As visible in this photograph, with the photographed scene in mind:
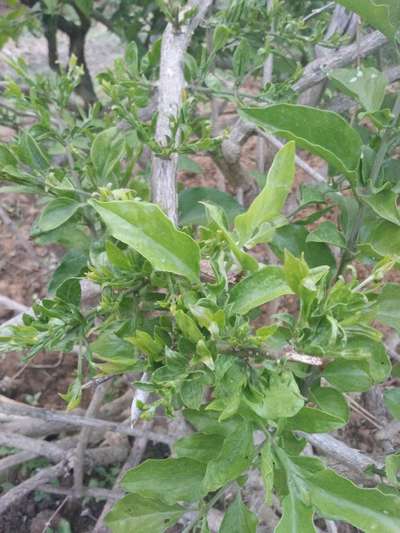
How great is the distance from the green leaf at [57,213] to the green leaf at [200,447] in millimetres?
369

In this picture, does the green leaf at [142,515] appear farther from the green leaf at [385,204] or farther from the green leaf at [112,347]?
the green leaf at [385,204]

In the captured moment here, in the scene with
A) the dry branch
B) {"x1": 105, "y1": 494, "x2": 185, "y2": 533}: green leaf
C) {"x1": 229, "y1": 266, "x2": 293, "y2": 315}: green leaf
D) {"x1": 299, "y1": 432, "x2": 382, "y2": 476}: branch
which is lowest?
the dry branch

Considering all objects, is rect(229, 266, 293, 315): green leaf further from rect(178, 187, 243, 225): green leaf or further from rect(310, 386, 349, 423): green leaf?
rect(178, 187, 243, 225): green leaf

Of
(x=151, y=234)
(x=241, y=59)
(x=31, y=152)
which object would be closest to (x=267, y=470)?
(x=151, y=234)

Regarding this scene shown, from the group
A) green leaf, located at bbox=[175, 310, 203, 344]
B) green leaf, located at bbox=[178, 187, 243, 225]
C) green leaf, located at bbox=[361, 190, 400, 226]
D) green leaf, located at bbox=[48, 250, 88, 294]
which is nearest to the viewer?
green leaf, located at bbox=[175, 310, 203, 344]

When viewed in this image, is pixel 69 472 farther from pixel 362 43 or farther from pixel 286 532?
pixel 362 43

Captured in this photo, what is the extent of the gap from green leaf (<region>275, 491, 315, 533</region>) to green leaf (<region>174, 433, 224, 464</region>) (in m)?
0.16

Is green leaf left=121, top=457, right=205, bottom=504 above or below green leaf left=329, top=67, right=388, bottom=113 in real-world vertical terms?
below

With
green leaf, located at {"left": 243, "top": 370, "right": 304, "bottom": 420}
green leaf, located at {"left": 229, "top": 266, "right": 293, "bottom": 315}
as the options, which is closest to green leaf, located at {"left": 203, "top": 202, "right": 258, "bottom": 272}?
green leaf, located at {"left": 229, "top": 266, "right": 293, "bottom": 315}

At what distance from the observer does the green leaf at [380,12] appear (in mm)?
760

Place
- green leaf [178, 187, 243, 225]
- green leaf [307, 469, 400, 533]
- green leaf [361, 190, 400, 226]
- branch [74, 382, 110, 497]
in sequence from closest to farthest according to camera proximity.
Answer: green leaf [307, 469, 400, 533] < green leaf [361, 190, 400, 226] < green leaf [178, 187, 243, 225] < branch [74, 382, 110, 497]

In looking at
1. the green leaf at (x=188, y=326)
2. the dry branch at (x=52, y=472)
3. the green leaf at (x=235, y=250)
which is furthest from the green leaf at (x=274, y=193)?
the dry branch at (x=52, y=472)

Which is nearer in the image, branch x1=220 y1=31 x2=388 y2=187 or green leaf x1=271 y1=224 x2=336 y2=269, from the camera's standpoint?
green leaf x1=271 y1=224 x2=336 y2=269

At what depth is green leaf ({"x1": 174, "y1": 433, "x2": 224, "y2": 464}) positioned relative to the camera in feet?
2.82
